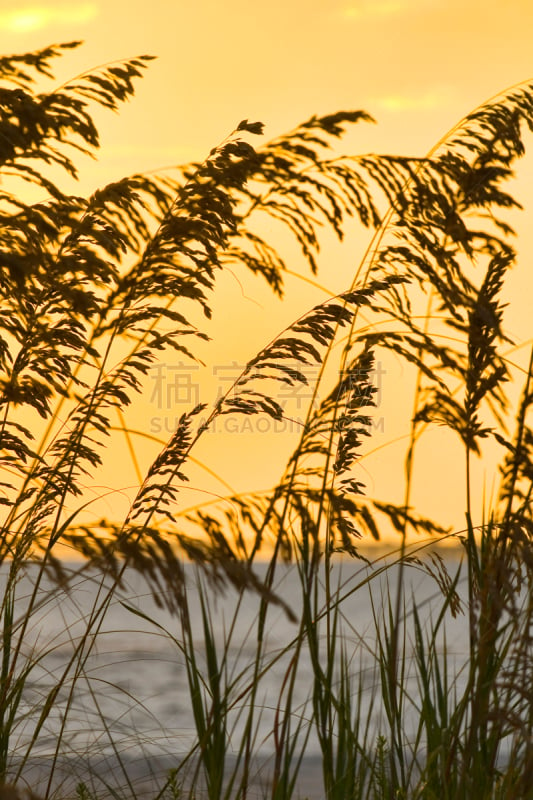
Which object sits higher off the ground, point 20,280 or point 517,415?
point 517,415

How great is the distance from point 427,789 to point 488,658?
320 mm

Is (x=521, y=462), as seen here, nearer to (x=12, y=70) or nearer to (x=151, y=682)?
(x=12, y=70)

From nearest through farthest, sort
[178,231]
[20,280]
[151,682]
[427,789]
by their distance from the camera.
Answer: [20,280] < [427,789] < [178,231] < [151,682]

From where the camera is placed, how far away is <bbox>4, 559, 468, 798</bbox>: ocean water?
242 cm

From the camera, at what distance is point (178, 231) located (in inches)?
88.4

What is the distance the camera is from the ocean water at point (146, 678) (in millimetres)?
2424

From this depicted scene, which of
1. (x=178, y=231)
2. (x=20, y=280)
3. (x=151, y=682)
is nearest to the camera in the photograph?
(x=20, y=280)

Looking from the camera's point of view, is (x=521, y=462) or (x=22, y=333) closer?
(x=521, y=462)

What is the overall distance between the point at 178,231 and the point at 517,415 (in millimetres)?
885

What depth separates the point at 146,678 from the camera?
12.1 metres

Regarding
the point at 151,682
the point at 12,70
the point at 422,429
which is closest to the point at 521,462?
the point at 422,429

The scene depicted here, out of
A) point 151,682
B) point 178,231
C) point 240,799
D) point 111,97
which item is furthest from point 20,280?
point 151,682

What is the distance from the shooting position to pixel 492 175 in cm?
219

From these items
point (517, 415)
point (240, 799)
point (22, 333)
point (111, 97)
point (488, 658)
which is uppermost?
point (111, 97)
